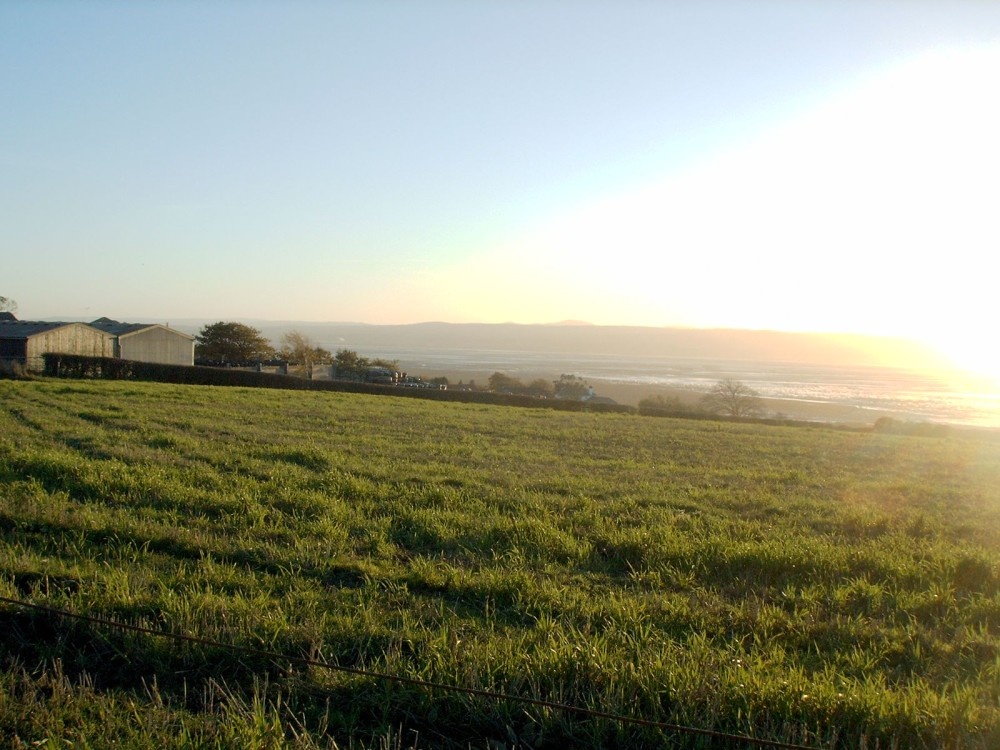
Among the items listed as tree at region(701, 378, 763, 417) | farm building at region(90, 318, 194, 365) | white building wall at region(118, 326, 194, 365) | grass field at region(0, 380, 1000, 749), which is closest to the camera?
grass field at region(0, 380, 1000, 749)

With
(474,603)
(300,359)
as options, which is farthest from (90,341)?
(474,603)

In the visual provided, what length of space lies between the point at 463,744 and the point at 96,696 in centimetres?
206

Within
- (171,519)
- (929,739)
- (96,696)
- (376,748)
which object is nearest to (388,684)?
(376,748)

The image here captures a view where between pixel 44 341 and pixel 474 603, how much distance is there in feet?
151

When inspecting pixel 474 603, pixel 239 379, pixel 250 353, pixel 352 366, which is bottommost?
pixel 474 603

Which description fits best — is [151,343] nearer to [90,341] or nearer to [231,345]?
[90,341]

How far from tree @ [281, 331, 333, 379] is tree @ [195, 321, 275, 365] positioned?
6.41 ft

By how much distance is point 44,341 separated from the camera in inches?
1698

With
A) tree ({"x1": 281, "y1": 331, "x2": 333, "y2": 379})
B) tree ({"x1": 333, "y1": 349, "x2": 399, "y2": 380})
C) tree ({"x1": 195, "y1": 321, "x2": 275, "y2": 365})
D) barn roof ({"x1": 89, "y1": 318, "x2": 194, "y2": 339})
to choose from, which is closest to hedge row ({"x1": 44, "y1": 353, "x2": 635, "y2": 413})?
barn roof ({"x1": 89, "y1": 318, "x2": 194, "y2": 339})

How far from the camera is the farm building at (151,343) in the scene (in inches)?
2012

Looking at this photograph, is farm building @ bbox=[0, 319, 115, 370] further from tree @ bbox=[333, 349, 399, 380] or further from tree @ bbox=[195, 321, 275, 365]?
tree @ bbox=[333, 349, 399, 380]

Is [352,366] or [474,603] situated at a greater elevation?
[352,366]

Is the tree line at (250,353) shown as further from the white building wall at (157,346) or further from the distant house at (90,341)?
the distant house at (90,341)

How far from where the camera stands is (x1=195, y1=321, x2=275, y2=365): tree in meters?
64.7
